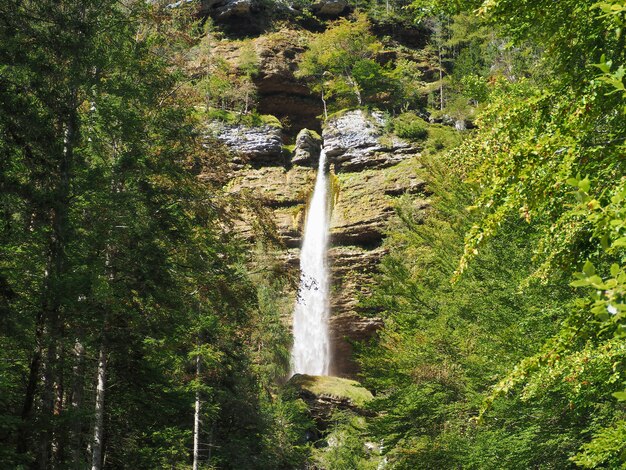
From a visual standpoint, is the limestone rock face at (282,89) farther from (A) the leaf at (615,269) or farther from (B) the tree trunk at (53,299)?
(A) the leaf at (615,269)

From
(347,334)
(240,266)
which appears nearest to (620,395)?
(240,266)

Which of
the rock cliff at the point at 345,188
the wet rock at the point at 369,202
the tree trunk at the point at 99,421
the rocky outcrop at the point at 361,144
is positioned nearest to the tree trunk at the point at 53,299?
the tree trunk at the point at 99,421

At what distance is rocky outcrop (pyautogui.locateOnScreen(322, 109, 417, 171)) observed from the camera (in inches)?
1553

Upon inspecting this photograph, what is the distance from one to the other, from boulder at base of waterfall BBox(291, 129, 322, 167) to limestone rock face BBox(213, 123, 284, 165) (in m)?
1.22

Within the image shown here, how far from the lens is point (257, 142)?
138 feet

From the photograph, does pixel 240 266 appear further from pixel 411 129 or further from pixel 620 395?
pixel 411 129

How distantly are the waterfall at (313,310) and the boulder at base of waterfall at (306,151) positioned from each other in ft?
14.7

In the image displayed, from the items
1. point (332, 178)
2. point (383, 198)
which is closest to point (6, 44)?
point (383, 198)

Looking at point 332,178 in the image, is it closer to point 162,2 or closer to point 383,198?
point 383,198

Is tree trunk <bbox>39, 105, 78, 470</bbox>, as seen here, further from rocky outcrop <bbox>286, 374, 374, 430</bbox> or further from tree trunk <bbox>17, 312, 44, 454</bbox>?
rocky outcrop <bbox>286, 374, 374, 430</bbox>

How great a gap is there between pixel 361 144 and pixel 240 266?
21550mm

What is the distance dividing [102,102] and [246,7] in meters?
45.8

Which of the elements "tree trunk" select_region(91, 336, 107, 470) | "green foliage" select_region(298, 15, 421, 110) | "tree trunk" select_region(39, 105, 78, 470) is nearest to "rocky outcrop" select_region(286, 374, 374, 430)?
"tree trunk" select_region(91, 336, 107, 470)

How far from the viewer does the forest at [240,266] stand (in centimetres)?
456
